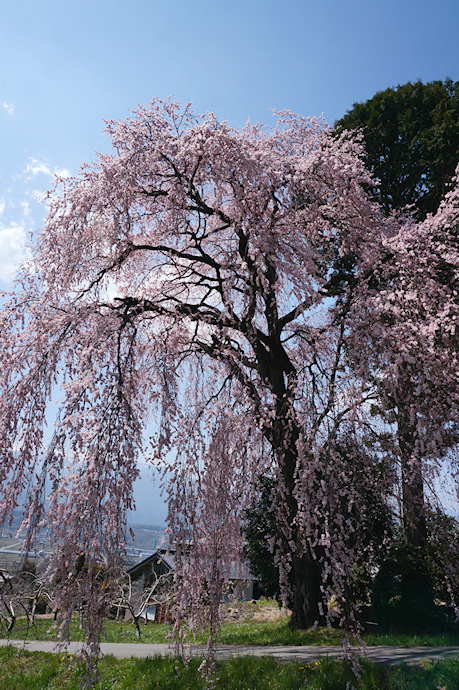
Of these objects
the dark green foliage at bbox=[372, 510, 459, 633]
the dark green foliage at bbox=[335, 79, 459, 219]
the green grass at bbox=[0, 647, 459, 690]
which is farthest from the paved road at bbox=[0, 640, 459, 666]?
the dark green foliage at bbox=[335, 79, 459, 219]

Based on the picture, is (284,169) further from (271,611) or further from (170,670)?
(271,611)

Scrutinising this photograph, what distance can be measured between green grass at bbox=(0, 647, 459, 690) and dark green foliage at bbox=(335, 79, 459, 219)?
11.2 m

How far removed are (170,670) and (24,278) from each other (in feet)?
19.2

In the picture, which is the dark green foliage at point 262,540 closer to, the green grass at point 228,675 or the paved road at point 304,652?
the paved road at point 304,652

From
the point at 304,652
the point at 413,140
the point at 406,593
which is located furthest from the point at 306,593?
the point at 413,140

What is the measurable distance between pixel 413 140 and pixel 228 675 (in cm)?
1363

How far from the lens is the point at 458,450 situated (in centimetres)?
659

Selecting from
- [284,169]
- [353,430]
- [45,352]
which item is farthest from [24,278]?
[353,430]

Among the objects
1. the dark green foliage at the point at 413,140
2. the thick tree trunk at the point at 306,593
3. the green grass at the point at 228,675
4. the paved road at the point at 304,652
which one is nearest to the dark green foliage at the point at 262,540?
the thick tree trunk at the point at 306,593

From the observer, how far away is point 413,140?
13125 millimetres

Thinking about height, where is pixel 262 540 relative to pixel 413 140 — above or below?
below

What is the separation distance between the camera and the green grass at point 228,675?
16.7 feet

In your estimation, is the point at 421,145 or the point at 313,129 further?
the point at 421,145

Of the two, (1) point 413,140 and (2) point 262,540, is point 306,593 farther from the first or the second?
(1) point 413,140
